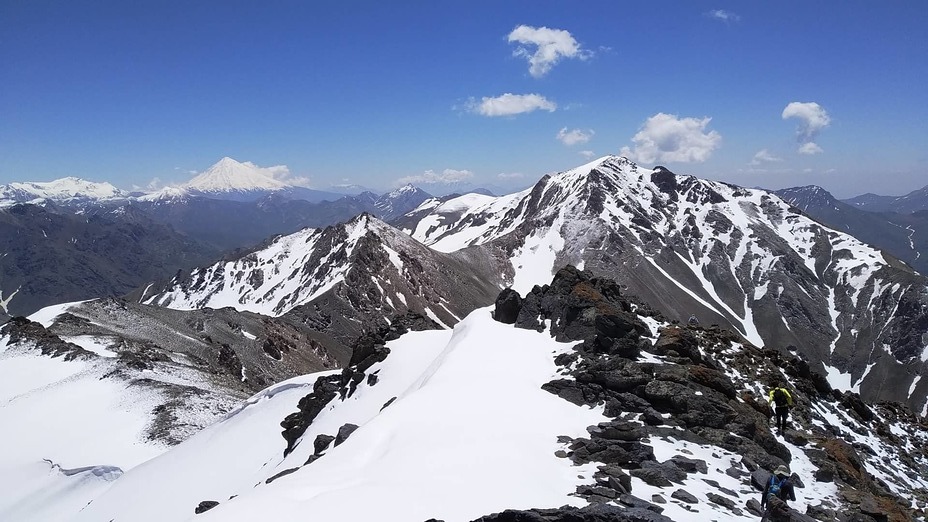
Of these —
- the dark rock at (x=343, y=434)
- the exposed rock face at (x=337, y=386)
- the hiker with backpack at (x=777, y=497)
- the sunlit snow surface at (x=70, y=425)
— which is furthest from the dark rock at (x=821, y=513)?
the sunlit snow surface at (x=70, y=425)

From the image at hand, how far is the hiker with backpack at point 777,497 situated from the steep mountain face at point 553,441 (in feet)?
1.95

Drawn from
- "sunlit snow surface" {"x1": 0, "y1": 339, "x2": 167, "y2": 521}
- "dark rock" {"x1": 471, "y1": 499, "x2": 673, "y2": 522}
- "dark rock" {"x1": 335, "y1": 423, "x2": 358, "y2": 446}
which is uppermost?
"dark rock" {"x1": 471, "y1": 499, "x2": 673, "y2": 522}

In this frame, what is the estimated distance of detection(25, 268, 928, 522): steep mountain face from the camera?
13.5 m

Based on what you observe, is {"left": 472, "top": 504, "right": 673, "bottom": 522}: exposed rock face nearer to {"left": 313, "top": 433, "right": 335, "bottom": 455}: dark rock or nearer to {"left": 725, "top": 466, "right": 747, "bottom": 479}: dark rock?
{"left": 725, "top": 466, "right": 747, "bottom": 479}: dark rock

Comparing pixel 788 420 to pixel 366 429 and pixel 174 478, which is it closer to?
pixel 366 429

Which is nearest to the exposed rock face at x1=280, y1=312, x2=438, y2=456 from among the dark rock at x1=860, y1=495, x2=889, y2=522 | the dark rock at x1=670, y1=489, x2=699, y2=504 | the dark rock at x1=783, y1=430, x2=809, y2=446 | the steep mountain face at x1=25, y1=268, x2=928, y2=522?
the steep mountain face at x1=25, y1=268, x2=928, y2=522

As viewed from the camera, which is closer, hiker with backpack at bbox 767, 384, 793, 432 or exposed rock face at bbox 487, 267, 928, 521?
exposed rock face at bbox 487, 267, 928, 521

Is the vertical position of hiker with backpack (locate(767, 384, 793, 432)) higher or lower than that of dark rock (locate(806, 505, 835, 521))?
higher

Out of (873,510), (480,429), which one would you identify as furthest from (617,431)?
(873,510)

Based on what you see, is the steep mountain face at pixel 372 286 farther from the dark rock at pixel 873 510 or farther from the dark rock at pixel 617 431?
the dark rock at pixel 873 510

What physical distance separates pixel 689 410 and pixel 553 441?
6397 mm

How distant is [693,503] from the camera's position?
44.4ft

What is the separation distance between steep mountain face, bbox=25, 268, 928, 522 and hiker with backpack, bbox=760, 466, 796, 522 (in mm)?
594

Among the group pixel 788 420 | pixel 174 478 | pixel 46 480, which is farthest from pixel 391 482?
pixel 46 480
